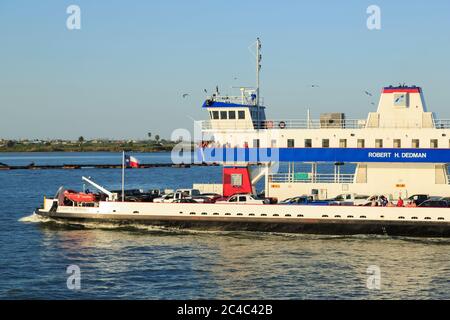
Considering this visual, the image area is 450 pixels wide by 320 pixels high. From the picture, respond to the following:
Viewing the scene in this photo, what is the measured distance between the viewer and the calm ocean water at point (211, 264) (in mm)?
26188

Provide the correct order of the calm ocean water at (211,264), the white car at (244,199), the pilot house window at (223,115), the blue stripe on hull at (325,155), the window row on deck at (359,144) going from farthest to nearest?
the pilot house window at (223,115), the window row on deck at (359,144), the blue stripe on hull at (325,155), the white car at (244,199), the calm ocean water at (211,264)

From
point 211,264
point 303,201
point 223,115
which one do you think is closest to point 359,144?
point 303,201

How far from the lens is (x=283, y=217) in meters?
37.3

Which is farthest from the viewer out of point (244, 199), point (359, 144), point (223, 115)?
point (223, 115)

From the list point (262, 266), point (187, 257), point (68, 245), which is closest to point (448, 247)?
point (262, 266)

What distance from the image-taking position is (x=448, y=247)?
34.2 metres

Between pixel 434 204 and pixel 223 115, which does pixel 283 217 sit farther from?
pixel 223 115

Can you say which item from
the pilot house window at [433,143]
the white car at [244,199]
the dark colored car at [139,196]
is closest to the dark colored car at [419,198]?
the pilot house window at [433,143]

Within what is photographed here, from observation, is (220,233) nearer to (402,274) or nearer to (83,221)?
(83,221)

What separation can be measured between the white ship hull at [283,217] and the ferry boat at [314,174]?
5 centimetres

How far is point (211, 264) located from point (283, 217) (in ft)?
24.9

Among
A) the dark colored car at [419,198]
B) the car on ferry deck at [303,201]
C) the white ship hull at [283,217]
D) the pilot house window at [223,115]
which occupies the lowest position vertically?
the white ship hull at [283,217]

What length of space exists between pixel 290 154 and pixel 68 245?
1420 cm

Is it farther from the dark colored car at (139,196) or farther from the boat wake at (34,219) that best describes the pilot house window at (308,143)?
the boat wake at (34,219)
